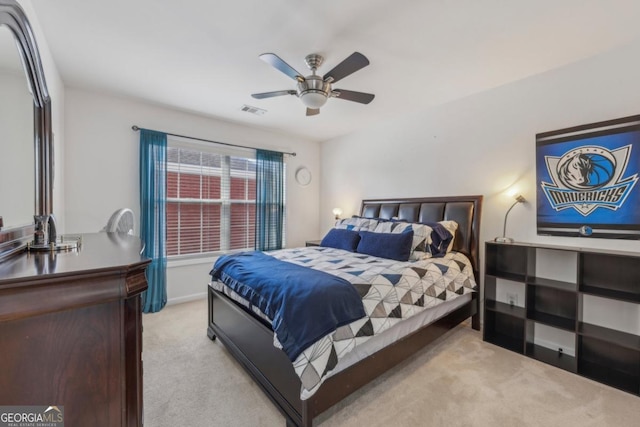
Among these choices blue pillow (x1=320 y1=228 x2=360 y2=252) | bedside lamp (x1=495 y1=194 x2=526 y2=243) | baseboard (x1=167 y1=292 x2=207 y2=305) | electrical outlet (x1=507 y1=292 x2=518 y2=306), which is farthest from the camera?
baseboard (x1=167 y1=292 x2=207 y2=305)

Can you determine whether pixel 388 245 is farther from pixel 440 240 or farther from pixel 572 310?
pixel 572 310

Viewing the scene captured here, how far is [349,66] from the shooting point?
2.01m

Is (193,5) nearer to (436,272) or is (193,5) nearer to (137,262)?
(137,262)

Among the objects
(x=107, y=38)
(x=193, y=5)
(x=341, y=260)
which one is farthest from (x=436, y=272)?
(x=107, y=38)

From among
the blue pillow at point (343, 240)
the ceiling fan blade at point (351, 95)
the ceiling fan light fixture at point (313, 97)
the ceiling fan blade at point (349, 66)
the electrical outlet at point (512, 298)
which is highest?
the ceiling fan blade at point (349, 66)

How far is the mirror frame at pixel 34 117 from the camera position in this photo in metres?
1.06

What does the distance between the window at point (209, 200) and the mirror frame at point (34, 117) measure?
1.98 m

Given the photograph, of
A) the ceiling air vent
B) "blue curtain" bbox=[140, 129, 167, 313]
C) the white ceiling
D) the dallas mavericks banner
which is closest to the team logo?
the dallas mavericks banner

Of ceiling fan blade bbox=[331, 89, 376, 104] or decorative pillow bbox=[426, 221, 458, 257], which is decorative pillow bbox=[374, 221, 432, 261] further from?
ceiling fan blade bbox=[331, 89, 376, 104]

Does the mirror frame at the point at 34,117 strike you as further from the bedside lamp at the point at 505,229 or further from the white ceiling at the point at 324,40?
the bedside lamp at the point at 505,229

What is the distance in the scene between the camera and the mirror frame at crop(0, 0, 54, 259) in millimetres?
1060

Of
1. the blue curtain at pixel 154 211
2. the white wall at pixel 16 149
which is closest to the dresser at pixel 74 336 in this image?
the white wall at pixel 16 149

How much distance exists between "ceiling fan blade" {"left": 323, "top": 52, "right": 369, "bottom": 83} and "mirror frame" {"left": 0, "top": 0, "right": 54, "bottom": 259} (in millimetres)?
1692

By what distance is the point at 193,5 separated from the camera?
180 cm
